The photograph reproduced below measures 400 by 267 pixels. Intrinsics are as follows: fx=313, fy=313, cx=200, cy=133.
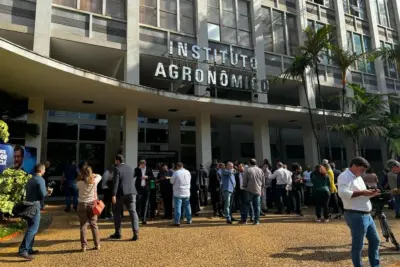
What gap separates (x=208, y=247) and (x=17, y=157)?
6198mm

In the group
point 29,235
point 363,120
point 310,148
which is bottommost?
point 29,235

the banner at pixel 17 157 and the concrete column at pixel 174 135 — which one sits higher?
the concrete column at pixel 174 135

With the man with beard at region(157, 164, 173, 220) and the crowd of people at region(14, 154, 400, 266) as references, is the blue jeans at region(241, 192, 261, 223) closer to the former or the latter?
the crowd of people at region(14, 154, 400, 266)

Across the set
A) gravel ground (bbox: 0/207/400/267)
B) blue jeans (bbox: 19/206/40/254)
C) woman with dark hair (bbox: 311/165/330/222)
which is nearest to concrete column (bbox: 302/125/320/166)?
woman with dark hair (bbox: 311/165/330/222)

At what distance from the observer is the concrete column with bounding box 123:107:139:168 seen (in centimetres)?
1295

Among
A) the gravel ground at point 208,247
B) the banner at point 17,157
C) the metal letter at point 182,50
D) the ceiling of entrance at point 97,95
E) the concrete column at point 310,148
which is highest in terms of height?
the metal letter at point 182,50

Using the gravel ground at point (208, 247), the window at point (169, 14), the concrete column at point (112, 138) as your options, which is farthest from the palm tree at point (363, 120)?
the concrete column at point (112, 138)

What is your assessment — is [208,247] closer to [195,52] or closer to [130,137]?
[130,137]

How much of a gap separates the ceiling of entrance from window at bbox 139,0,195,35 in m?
3.61

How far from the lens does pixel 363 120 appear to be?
14.9 m

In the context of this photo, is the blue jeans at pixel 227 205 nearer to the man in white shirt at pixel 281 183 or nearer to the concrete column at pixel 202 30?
the man in white shirt at pixel 281 183

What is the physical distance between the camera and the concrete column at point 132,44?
12.5m

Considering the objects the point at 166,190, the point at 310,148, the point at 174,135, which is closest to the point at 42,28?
the point at 166,190

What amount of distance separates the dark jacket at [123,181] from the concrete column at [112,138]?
9249mm
